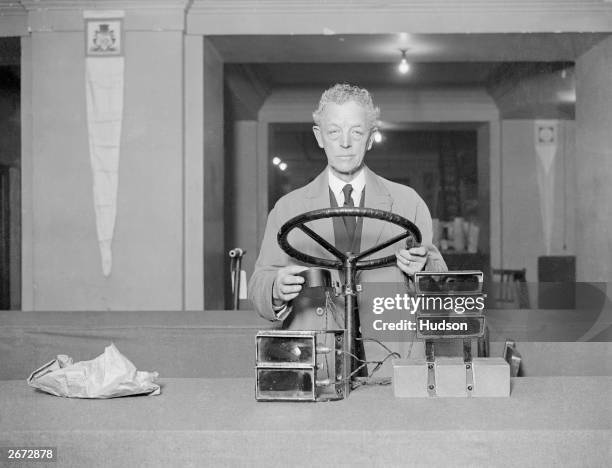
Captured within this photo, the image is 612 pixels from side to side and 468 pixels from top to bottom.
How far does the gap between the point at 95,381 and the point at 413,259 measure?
704mm

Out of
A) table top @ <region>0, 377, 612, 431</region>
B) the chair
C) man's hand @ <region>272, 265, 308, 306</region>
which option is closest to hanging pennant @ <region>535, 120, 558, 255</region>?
the chair

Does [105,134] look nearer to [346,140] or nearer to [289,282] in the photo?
[346,140]

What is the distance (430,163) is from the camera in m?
4.54

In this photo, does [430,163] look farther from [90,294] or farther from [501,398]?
[501,398]

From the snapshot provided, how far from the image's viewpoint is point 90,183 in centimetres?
398

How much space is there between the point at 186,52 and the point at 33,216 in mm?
1232

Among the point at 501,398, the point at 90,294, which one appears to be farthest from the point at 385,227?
the point at 90,294

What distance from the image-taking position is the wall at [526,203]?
520 centimetres

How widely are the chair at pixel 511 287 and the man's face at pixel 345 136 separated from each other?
280 centimetres

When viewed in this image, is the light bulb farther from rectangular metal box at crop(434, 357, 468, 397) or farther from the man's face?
rectangular metal box at crop(434, 357, 468, 397)

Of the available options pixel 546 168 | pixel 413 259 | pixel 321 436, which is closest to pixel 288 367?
pixel 321 436

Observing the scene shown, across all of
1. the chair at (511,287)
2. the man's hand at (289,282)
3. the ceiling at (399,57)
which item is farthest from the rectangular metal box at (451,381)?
the chair at (511,287)

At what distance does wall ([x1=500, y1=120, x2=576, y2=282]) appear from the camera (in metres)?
5.20

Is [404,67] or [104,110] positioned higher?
[404,67]
